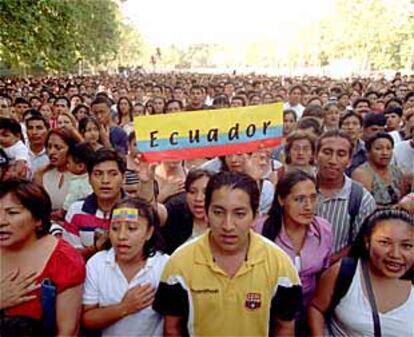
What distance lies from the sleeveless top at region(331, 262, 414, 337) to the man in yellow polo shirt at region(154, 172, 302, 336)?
0.20 meters

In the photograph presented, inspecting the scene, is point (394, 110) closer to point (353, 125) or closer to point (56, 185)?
point (353, 125)

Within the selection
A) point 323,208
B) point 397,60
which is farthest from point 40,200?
point 397,60

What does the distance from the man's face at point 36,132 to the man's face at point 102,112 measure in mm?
2163

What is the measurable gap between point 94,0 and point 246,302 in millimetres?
21893

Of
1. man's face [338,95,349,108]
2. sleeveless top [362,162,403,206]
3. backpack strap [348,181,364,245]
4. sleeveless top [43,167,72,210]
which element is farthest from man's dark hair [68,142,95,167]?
man's face [338,95,349,108]

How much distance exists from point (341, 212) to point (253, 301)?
1301mm

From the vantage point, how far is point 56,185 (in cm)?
433

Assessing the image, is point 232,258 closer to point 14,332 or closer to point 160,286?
point 160,286

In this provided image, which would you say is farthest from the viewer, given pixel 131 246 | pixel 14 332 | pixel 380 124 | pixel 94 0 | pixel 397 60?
pixel 397 60

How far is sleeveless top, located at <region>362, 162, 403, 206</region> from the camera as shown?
14.1ft

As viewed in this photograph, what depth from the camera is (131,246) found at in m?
2.68

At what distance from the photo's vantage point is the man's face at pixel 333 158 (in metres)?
3.72

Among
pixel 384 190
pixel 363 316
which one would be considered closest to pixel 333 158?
pixel 384 190

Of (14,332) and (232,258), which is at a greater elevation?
(232,258)
